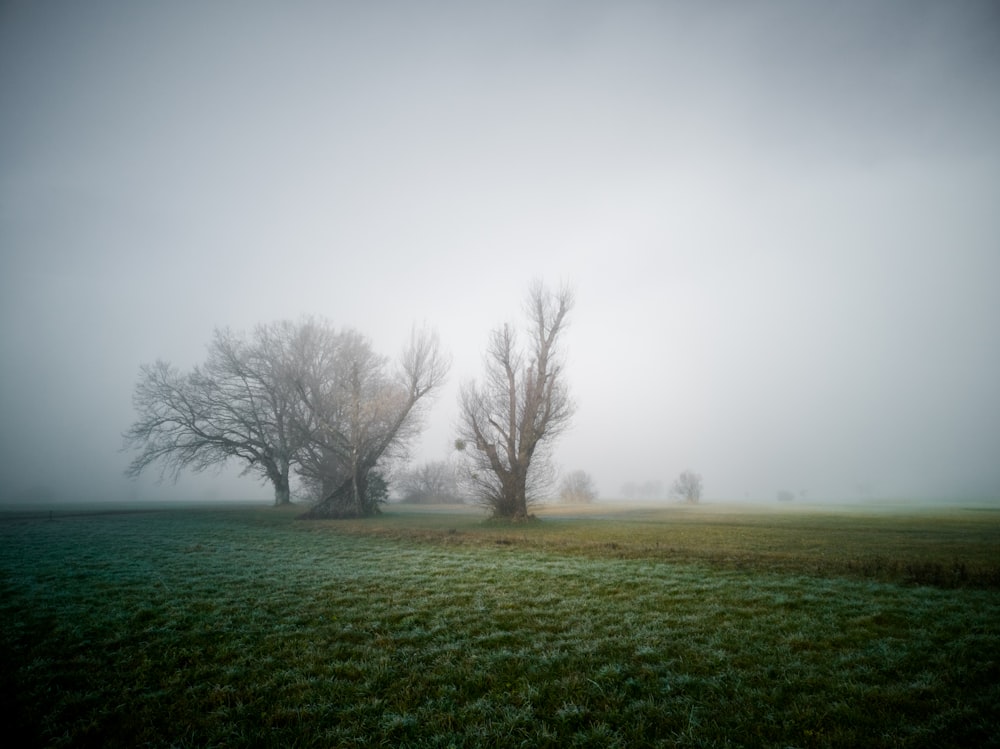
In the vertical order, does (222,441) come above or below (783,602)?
above

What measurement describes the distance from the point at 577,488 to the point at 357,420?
52239 millimetres

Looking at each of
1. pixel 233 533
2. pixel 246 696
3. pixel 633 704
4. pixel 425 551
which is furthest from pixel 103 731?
pixel 233 533

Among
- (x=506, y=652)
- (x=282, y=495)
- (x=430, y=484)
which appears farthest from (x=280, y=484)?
(x=506, y=652)

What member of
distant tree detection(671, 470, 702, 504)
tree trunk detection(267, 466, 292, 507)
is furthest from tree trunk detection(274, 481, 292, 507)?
distant tree detection(671, 470, 702, 504)

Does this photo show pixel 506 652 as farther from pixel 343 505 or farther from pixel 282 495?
pixel 282 495

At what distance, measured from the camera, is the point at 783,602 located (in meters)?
8.69

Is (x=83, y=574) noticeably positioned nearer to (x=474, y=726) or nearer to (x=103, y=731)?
(x=103, y=731)

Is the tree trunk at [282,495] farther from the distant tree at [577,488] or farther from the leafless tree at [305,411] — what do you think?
the distant tree at [577,488]

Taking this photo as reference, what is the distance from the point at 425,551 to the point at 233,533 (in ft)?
37.4

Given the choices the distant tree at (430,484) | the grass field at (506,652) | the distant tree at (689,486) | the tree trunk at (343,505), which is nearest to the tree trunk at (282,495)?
the tree trunk at (343,505)

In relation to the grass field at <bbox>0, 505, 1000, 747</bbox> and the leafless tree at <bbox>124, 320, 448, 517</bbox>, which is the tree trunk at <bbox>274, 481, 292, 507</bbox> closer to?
the leafless tree at <bbox>124, 320, 448, 517</bbox>

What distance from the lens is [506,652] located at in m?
6.17

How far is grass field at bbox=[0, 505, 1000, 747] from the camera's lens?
4.31 m

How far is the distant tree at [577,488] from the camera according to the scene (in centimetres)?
7544
